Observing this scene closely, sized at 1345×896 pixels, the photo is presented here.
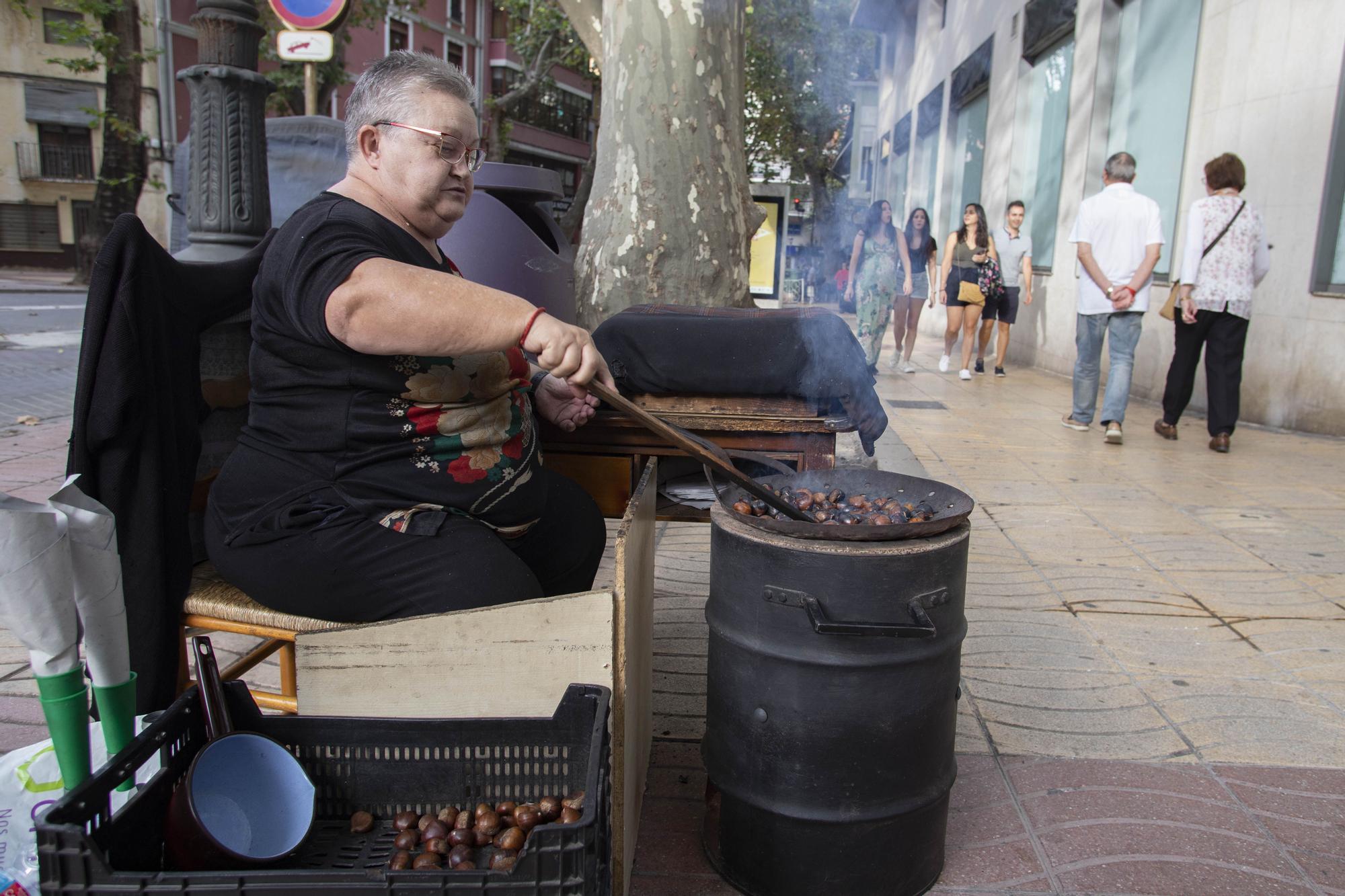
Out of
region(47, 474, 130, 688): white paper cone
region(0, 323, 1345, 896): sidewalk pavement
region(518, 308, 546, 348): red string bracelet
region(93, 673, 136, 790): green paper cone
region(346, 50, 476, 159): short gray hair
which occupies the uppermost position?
region(346, 50, 476, 159): short gray hair

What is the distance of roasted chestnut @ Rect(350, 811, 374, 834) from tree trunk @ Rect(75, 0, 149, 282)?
17368 mm

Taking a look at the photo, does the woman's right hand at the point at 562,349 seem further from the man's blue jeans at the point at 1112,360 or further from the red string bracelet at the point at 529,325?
the man's blue jeans at the point at 1112,360

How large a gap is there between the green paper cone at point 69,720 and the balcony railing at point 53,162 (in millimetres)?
36994

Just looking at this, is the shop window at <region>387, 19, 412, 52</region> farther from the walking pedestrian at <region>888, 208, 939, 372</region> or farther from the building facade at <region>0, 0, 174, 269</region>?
the walking pedestrian at <region>888, 208, 939, 372</region>

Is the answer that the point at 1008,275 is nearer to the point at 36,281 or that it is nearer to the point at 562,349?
the point at 562,349

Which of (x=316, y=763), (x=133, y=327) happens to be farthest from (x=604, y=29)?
(x=316, y=763)

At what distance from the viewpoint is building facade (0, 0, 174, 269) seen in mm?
30406

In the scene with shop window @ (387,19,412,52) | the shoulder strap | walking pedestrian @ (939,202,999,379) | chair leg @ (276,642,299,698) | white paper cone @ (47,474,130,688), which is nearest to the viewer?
white paper cone @ (47,474,130,688)

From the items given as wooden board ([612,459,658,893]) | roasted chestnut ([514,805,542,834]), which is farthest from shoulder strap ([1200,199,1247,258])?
roasted chestnut ([514,805,542,834])

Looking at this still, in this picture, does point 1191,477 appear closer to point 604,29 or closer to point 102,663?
point 604,29

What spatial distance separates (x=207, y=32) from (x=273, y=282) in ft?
9.23

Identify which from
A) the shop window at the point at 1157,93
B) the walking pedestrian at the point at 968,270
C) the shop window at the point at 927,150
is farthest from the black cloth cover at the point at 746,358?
the shop window at the point at 927,150

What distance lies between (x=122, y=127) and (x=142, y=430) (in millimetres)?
17293

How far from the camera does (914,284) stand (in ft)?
36.0
